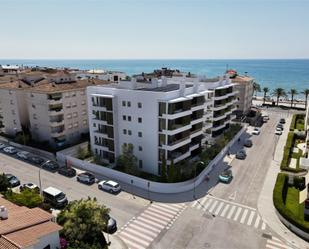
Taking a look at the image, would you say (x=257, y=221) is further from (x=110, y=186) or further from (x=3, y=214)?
(x=3, y=214)

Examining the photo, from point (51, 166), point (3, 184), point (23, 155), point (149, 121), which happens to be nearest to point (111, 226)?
point (3, 184)

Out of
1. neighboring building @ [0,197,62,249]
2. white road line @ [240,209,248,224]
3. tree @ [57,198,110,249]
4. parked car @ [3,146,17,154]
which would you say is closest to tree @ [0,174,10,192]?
neighboring building @ [0,197,62,249]

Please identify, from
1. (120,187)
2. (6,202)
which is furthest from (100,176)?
(6,202)

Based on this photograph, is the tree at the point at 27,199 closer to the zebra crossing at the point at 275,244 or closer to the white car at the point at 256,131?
the zebra crossing at the point at 275,244

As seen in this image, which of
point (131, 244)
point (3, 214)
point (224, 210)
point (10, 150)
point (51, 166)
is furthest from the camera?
point (10, 150)

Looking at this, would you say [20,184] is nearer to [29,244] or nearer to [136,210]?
[136,210]

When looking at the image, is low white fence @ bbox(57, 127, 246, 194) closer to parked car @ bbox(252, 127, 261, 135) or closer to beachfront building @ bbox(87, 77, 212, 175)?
beachfront building @ bbox(87, 77, 212, 175)
